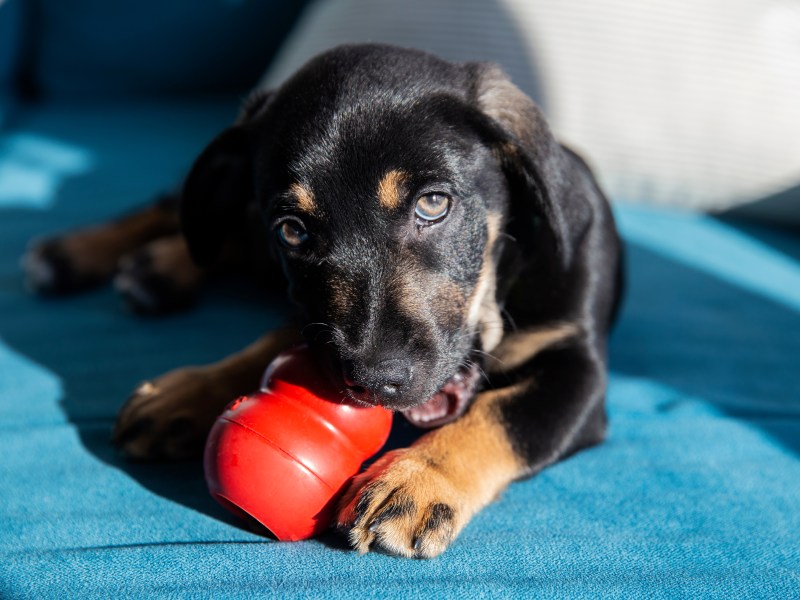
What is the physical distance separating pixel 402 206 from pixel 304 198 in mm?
259

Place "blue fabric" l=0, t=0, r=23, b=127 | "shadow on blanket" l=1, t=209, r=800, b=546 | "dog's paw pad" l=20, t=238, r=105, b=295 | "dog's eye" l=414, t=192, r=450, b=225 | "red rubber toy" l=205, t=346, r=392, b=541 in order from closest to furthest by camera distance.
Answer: "red rubber toy" l=205, t=346, r=392, b=541, "dog's eye" l=414, t=192, r=450, b=225, "shadow on blanket" l=1, t=209, r=800, b=546, "dog's paw pad" l=20, t=238, r=105, b=295, "blue fabric" l=0, t=0, r=23, b=127

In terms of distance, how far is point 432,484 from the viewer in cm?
208

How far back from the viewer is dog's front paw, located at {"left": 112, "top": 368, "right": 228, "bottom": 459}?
2416 millimetres

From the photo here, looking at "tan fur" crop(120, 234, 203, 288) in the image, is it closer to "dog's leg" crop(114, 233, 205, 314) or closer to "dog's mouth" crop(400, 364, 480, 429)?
"dog's leg" crop(114, 233, 205, 314)

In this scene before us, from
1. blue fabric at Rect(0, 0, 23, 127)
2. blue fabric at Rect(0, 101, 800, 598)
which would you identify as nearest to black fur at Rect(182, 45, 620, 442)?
blue fabric at Rect(0, 101, 800, 598)

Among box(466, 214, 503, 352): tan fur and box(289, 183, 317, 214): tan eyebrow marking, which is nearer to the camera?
box(289, 183, 317, 214): tan eyebrow marking

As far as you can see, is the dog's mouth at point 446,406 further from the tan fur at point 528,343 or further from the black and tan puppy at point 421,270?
the tan fur at point 528,343

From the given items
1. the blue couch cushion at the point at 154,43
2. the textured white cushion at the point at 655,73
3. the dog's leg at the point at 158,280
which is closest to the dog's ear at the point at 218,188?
the dog's leg at the point at 158,280

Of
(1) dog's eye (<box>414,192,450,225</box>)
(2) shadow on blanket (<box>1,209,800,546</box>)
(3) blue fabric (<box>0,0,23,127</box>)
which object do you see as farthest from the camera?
(3) blue fabric (<box>0,0,23,127</box>)

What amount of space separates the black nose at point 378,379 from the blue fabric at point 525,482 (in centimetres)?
40

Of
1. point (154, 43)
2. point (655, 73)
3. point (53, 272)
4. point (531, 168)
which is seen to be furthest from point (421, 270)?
point (154, 43)

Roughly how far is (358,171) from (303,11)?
12.6ft

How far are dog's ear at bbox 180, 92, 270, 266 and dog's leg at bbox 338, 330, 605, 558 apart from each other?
3.69 ft

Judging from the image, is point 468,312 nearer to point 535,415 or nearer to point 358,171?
point 535,415
